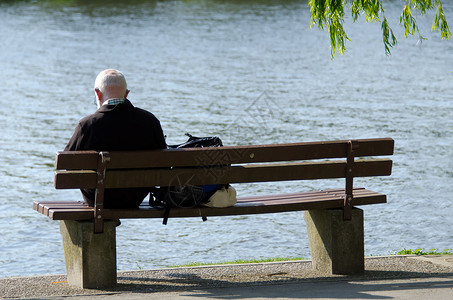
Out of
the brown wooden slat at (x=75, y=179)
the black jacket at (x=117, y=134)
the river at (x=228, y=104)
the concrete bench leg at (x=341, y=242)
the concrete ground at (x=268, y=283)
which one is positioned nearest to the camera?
the concrete ground at (x=268, y=283)

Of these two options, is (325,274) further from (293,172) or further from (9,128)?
(9,128)

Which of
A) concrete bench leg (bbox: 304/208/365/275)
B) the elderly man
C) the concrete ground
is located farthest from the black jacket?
concrete bench leg (bbox: 304/208/365/275)

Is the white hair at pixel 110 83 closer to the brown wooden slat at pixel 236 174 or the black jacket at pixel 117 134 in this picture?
the black jacket at pixel 117 134

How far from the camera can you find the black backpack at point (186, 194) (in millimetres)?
6574

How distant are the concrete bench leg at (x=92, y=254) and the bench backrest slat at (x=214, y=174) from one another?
329mm

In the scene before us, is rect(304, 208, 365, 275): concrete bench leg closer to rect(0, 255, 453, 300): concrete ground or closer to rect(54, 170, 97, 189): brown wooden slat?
rect(0, 255, 453, 300): concrete ground

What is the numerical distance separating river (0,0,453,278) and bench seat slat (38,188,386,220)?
7.88 ft

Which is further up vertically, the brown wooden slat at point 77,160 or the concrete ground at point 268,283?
the brown wooden slat at point 77,160

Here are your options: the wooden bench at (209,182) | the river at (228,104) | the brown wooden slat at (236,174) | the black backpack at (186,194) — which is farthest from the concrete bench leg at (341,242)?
the river at (228,104)

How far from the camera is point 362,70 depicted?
92.7 ft

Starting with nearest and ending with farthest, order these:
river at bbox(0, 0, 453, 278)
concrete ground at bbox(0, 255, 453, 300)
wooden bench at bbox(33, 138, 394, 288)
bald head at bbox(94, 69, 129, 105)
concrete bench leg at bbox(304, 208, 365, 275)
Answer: concrete ground at bbox(0, 255, 453, 300), wooden bench at bbox(33, 138, 394, 288), bald head at bbox(94, 69, 129, 105), concrete bench leg at bbox(304, 208, 365, 275), river at bbox(0, 0, 453, 278)

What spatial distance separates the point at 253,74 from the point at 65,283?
804 inches

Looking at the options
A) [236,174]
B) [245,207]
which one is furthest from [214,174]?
[245,207]

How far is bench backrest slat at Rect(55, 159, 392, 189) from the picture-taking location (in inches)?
248
